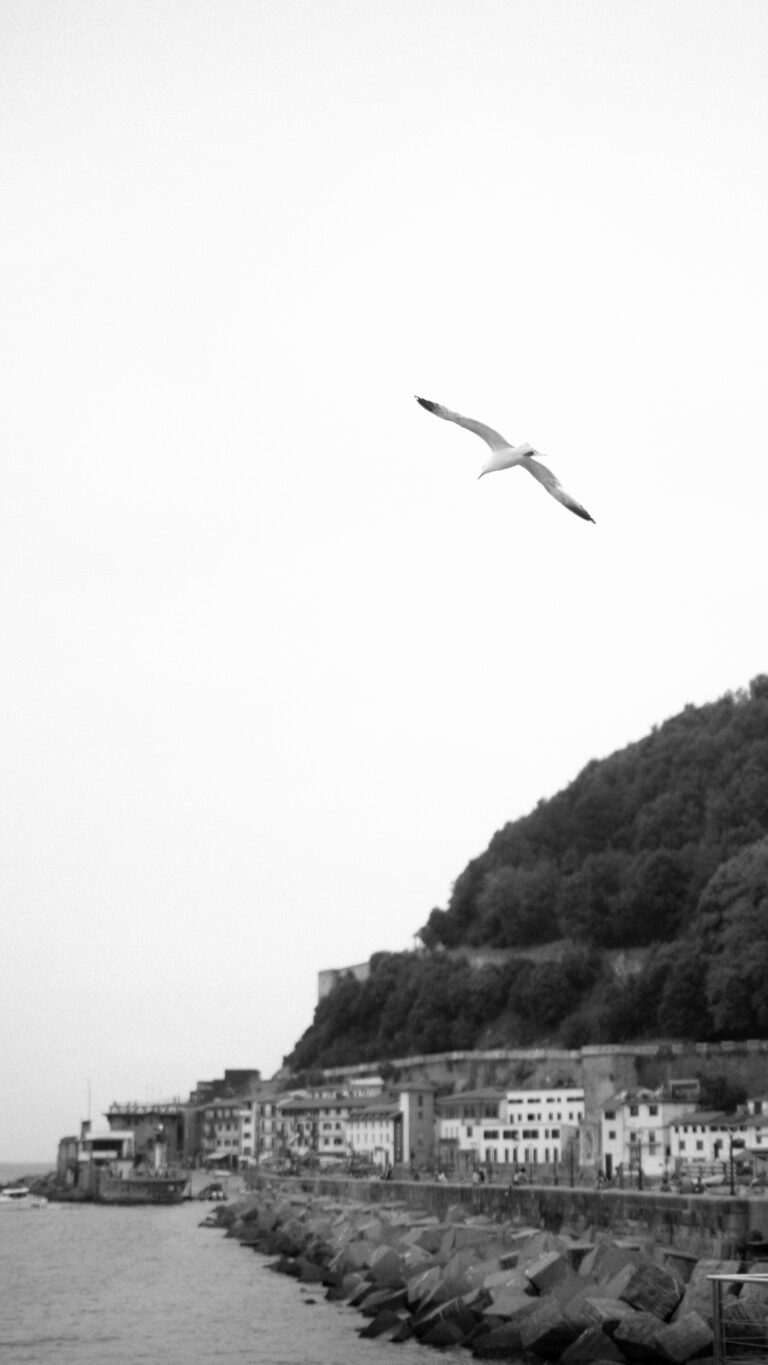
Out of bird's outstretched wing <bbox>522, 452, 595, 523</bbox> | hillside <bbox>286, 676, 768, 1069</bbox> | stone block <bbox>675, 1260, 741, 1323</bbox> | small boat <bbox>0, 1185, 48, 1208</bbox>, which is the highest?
hillside <bbox>286, 676, 768, 1069</bbox>

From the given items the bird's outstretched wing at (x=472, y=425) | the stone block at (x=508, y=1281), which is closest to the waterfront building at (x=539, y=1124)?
the stone block at (x=508, y=1281)

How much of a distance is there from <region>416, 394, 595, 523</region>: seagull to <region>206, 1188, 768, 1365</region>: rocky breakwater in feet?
25.4

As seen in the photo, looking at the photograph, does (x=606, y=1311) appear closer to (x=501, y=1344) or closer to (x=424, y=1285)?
(x=501, y=1344)

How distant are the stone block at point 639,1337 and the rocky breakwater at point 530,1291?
0.01 m

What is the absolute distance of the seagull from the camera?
13055 millimetres

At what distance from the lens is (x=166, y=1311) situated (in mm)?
31203

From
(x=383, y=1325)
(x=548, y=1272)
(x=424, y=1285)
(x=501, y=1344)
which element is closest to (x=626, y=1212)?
(x=424, y=1285)

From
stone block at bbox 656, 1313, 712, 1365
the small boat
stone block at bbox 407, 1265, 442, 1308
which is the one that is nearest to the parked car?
the small boat

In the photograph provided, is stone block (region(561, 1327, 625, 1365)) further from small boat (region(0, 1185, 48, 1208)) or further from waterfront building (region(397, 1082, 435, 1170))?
small boat (region(0, 1185, 48, 1208))

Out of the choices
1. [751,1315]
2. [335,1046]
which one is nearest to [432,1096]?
[335,1046]

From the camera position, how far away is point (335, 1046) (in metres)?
93.9

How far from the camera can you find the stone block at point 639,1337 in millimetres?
21250

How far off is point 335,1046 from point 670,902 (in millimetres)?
24785

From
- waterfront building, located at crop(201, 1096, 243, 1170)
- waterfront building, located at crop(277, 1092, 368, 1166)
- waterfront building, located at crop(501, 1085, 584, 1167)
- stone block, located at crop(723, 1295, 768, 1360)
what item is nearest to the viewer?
stone block, located at crop(723, 1295, 768, 1360)
